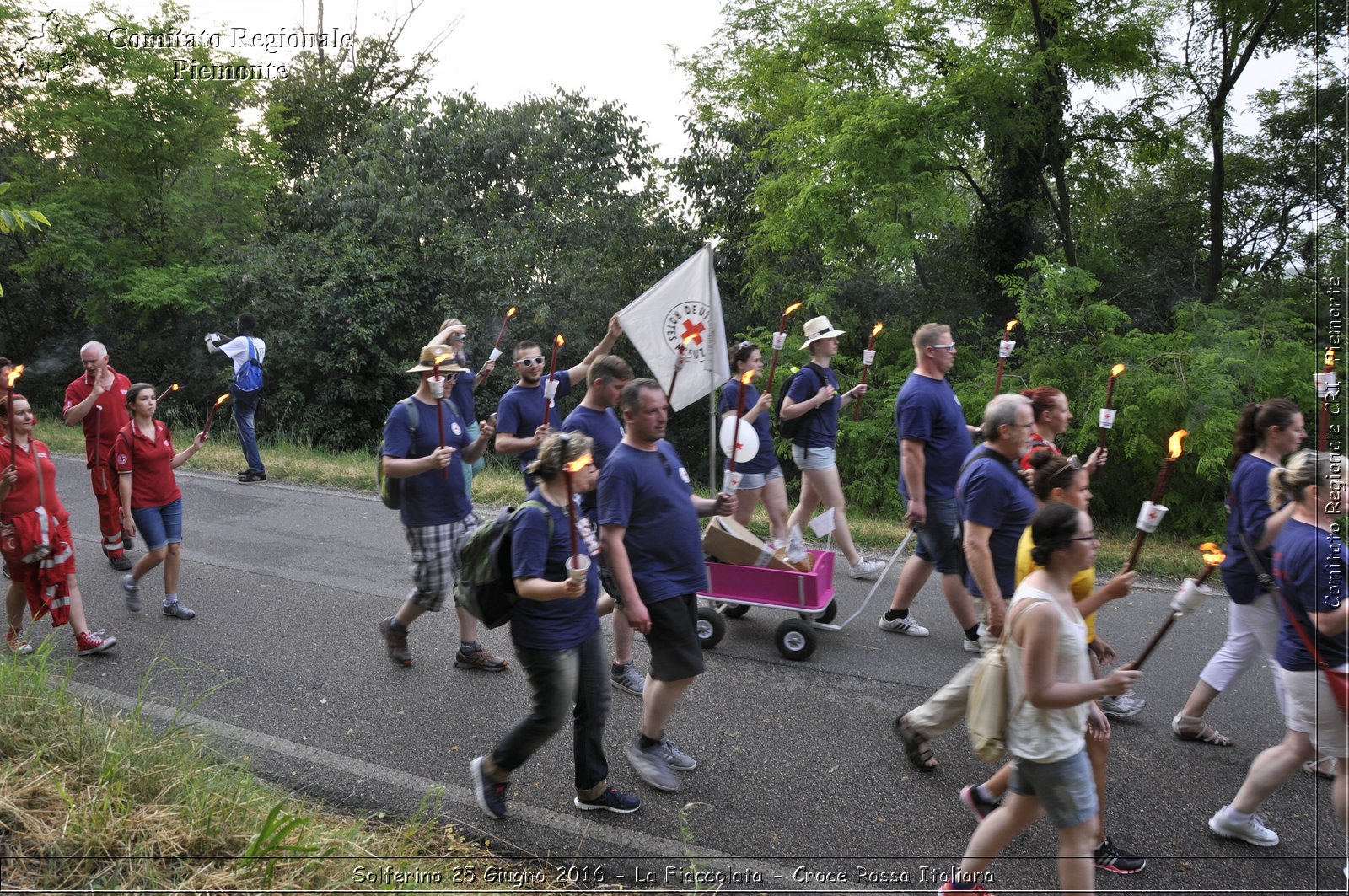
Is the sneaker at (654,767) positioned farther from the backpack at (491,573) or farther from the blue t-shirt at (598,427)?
the blue t-shirt at (598,427)

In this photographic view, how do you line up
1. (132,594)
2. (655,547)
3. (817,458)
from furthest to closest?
(817,458), (132,594), (655,547)

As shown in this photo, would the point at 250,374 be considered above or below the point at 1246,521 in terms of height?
above

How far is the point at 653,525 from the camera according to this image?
444 cm

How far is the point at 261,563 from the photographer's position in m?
8.30

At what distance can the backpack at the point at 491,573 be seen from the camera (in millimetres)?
4043

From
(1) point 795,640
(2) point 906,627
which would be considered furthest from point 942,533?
(1) point 795,640

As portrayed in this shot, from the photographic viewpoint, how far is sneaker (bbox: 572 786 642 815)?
4.29m

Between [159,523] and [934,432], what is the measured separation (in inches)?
209

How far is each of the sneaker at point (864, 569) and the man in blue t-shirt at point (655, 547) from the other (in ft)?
11.7

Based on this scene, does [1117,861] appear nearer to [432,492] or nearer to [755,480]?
[432,492]

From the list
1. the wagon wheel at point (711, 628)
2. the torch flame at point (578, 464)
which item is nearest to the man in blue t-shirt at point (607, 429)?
the wagon wheel at point (711, 628)

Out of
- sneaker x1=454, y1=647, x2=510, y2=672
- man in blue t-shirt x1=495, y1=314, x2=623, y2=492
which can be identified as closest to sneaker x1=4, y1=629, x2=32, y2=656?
sneaker x1=454, y1=647, x2=510, y2=672

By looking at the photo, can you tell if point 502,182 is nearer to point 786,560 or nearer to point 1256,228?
point 1256,228

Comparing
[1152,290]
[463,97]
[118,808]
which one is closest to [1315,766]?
[118,808]
